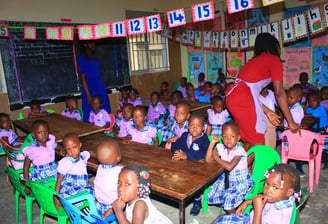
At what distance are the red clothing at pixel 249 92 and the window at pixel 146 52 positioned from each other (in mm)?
5885

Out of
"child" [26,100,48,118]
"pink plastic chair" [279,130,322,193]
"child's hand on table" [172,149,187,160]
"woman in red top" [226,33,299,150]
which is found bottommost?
"pink plastic chair" [279,130,322,193]

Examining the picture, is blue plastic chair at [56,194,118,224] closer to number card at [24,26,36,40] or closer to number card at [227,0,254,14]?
number card at [227,0,254,14]

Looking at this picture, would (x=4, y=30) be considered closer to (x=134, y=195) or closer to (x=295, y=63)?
(x=134, y=195)

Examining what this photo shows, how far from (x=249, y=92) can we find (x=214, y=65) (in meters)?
6.26

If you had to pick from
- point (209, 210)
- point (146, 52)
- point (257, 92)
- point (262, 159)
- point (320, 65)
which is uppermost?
point (146, 52)

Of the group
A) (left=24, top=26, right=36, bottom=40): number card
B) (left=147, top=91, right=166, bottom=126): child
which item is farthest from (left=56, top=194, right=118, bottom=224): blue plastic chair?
(left=24, top=26, right=36, bottom=40): number card

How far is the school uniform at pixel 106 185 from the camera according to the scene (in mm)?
2287

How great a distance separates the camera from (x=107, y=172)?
90.6 inches

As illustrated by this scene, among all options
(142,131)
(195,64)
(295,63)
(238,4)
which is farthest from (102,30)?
(195,64)

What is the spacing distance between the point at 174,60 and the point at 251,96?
278 inches

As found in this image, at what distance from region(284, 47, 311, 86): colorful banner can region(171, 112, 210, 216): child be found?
557cm

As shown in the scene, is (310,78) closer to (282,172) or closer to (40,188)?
(282,172)

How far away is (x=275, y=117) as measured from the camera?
2.91 meters

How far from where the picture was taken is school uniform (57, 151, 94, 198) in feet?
8.45
